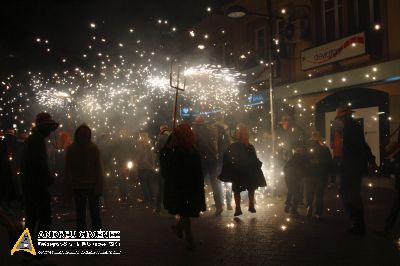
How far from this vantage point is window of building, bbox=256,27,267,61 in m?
20.3

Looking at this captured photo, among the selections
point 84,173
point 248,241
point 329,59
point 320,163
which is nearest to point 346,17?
point 329,59

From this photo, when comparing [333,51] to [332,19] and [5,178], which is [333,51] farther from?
[5,178]

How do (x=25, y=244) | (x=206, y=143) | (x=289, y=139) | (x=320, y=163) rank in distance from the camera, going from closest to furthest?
(x=25, y=244) < (x=320, y=163) < (x=206, y=143) < (x=289, y=139)

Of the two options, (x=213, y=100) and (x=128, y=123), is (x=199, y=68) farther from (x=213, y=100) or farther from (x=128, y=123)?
(x=128, y=123)

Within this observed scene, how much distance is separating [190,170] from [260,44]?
1609cm

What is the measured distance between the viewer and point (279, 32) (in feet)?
60.8

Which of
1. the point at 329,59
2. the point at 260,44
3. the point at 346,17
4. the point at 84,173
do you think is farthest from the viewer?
the point at 260,44

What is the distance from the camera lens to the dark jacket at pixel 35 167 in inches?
218

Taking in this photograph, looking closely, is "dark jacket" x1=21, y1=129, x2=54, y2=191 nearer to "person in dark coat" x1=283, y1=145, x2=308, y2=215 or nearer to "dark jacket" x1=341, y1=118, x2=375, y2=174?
"dark jacket" x1=341, y1=118, x2=375, y2=174

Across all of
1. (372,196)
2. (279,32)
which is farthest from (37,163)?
(279,32)

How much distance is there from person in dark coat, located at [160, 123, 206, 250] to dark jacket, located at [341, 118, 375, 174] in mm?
2476

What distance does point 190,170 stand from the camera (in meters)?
6.09

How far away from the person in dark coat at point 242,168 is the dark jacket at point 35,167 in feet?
12.7

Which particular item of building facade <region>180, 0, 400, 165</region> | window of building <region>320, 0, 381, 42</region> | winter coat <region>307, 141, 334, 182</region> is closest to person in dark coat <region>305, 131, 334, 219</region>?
winter coat <region>307, 141, 334, 182</region>
